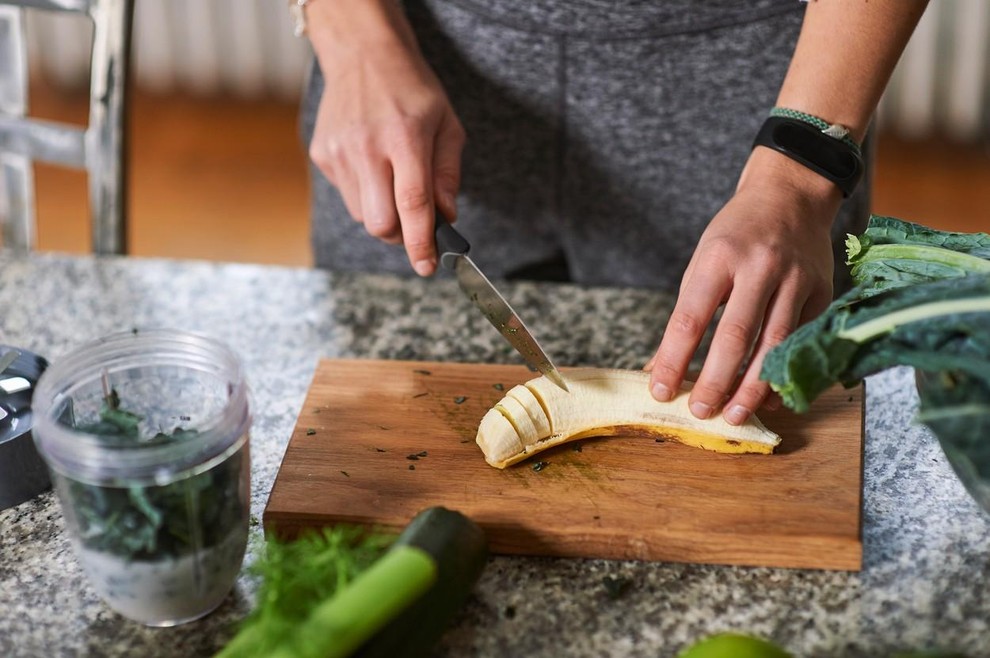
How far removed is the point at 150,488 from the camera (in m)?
0.94

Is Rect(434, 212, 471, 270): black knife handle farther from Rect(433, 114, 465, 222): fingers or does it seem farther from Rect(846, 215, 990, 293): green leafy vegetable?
Rect(846, 215, 990, 293): green leafy vegetable

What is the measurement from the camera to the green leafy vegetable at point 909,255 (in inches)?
45.1

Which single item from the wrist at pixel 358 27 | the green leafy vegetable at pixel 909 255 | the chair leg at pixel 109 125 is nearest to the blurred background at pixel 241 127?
the chair leg at pixel 109 125

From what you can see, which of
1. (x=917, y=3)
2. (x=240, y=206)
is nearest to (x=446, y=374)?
(x=917, y=3)

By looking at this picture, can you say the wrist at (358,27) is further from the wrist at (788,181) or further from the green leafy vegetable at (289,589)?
the green leafy vegetable at (289,589)

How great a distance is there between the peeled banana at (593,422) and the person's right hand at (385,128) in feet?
0.95

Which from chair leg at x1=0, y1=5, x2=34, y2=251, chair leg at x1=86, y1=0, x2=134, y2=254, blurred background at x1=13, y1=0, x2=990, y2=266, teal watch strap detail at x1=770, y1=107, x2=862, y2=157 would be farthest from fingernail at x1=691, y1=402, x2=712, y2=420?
blurred background at x1=13, y1=0, x2=990, y2=266

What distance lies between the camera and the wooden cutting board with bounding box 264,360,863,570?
1126mm

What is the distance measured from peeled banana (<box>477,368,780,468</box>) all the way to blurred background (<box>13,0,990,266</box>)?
2682mm

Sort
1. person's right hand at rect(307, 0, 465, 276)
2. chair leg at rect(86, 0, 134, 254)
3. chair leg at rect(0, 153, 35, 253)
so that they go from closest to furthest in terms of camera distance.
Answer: person's right hand at rect(307, 0, 465, 276)
chair leg at rect(86, 0, 134, 254)
chair leg at rect(0, 153, 35, 253)

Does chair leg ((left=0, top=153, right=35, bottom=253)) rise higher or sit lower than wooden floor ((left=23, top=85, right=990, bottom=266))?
higher

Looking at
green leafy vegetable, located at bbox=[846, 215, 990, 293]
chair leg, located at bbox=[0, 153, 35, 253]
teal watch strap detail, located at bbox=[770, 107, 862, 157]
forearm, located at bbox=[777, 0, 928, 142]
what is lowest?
chair leg, located at bbox=[0, 153, 35, 253]

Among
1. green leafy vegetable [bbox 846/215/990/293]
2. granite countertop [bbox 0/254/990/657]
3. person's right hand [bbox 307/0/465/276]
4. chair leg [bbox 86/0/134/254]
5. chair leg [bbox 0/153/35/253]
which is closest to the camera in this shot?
granite countertop [bbox 0/254/990/657]

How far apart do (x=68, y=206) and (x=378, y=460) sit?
11.1 feet
